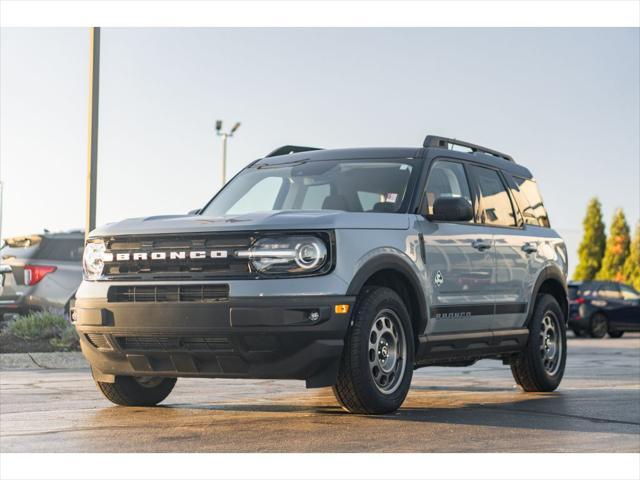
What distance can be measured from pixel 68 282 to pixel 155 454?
10606 millimetres

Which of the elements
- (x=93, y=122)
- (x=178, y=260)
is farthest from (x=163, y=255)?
(x=93, y=122)

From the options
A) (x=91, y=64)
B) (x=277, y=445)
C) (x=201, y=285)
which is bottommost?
(x=277, y=445)

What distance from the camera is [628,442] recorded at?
652cm

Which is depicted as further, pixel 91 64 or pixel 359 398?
pixel 91 64

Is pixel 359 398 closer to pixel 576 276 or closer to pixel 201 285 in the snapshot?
pixel 201 285

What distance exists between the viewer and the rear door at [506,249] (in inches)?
372

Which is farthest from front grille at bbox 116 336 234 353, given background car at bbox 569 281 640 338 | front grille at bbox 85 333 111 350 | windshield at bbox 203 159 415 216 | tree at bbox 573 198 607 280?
tree at bbox 573 198 607 280

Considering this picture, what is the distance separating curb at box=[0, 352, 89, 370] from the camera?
1358 centimetres

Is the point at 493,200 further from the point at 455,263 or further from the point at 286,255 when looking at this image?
the point at 286,255

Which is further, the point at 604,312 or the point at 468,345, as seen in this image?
the point at 604,312

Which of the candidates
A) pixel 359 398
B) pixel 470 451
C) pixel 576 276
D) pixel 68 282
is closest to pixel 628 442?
pixel 470 451

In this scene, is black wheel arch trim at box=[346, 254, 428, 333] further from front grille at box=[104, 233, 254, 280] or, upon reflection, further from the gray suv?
front grille at box=[104, 233, 254, 280]

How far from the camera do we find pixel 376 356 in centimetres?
764

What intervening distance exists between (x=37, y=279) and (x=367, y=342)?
975 centimetres
